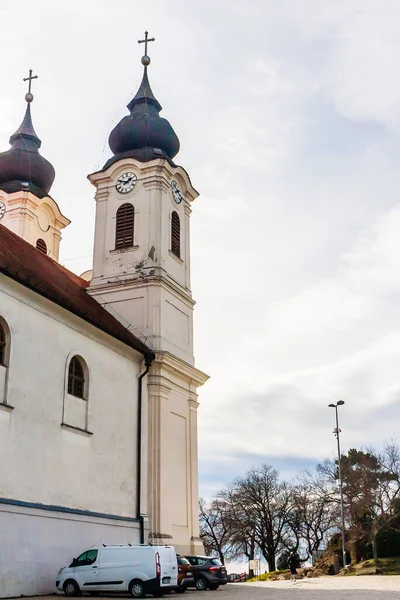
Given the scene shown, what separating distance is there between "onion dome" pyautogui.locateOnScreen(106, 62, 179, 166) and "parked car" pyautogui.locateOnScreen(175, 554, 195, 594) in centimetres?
1620

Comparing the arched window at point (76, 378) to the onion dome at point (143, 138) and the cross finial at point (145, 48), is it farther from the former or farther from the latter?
the cross finial at point (145, 48)

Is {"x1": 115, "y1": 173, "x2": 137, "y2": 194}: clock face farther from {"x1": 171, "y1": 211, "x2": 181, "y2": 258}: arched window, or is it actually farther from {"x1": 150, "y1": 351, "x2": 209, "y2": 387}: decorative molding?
{"x1": 150, "y1": 351, "x2": 209, "y2": 387}: decorative molding

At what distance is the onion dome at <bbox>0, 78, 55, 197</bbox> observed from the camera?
1334 inches

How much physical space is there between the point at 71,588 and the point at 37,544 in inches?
54.9

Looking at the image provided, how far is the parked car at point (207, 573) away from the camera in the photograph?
23156mm

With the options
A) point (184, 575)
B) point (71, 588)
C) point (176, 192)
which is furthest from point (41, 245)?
point (71, 588)

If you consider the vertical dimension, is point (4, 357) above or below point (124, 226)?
below

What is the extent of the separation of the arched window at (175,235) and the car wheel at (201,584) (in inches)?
515

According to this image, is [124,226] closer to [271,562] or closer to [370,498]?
[370,498]

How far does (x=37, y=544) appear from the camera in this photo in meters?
18.1

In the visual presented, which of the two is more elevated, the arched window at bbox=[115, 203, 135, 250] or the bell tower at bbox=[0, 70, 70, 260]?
the bell tower at bbox=[0, 70, 70, 260]

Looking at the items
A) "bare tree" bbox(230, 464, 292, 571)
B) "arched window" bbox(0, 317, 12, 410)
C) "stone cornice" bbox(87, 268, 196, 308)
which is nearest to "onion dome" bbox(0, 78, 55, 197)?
"stone cornice" bbox(87, 268, 196, 308)

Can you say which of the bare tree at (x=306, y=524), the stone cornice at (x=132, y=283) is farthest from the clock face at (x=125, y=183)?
the bare tree at (x=306, y=524)

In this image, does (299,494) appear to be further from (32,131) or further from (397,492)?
(32,131)
